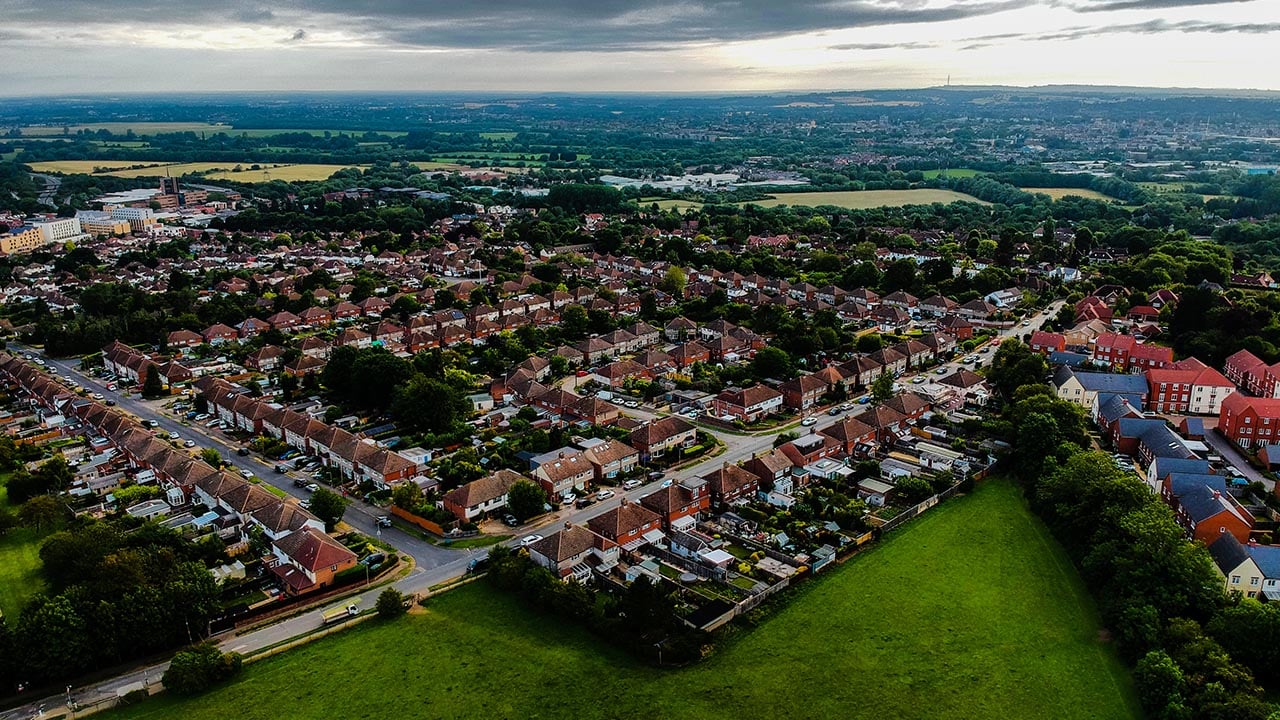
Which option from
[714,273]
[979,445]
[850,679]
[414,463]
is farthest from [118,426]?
[714,273]

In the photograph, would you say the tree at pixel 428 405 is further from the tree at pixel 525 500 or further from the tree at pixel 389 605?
the tree at pixel 389 605

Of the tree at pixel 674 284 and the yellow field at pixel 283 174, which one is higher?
the yellow field at pixel 283 174

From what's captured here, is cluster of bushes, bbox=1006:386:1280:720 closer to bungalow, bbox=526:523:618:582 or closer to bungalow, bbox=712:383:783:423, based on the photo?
bungalow, bbox=712:383:783:423

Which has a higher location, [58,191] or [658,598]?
[58,191]

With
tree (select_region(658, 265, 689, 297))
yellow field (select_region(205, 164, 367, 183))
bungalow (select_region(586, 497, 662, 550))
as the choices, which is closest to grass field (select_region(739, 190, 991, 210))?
tree (select_region(658, 265, 689, 297))

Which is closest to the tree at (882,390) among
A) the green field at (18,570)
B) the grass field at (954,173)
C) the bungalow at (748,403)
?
the bungalow at (748,403)

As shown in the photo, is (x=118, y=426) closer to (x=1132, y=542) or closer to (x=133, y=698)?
(x=133, y=698)

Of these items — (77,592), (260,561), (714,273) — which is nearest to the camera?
(77,592)
